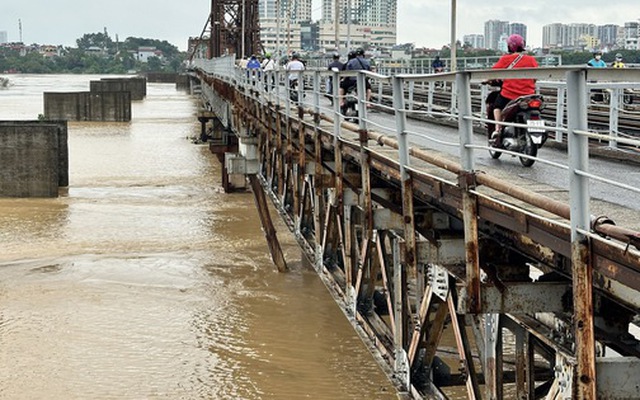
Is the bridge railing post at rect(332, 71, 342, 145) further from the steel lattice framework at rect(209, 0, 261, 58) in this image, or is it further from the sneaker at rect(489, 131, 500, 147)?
the steel lattice framework at rect(209, 0, 261, 58)

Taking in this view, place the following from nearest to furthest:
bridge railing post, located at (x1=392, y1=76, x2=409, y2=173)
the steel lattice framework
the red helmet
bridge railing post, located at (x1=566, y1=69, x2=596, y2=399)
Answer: bridge railing post, located at (x1=566, y1=69, x2=596, y2=399) < bridge railing post, located at (x1=392, y1=76, x2=409, y2=173) < the red helmet < the steel lattice framework

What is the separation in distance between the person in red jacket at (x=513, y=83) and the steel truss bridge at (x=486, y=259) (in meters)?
0.72

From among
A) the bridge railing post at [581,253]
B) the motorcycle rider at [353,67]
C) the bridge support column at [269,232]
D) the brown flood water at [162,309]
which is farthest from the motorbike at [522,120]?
the bridge support column at [269,232]

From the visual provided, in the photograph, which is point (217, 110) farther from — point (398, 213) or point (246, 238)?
point (398, 213)

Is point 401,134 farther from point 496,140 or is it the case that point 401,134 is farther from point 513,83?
point 513,83

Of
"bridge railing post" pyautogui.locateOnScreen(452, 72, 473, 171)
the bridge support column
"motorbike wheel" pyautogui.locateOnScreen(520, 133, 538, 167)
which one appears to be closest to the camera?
"bridge railing post" pyautogui.locateOnScreen(452, 72, 473, 171)

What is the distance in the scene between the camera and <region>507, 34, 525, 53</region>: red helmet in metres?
10.3

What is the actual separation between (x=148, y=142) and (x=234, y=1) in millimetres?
33954

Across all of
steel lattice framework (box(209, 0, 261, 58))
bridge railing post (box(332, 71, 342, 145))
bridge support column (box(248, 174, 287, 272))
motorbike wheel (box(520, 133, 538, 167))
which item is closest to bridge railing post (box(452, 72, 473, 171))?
motorbike wheel (box(520, 133, 538, 167))

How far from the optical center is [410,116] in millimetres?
21375

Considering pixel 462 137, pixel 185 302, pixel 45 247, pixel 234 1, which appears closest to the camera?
pixel 462 137

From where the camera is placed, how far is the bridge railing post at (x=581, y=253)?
15.6 feet

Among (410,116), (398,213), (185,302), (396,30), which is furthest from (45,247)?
(396,30)

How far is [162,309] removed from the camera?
17.9m
